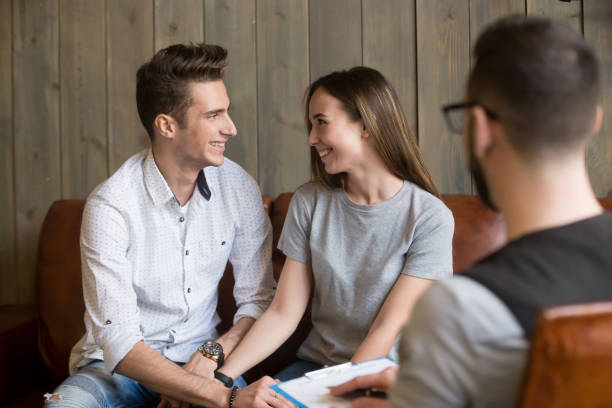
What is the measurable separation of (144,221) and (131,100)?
0.73 m

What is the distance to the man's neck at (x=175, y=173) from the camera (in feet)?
5.28

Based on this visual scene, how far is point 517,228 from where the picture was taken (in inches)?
25.5

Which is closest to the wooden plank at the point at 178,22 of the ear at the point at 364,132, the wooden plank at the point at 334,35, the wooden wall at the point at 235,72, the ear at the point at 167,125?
the wooden wall at the point at 235,72

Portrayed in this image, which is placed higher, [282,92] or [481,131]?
Result: [282,92]

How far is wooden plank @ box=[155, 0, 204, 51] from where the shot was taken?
79.0 inches

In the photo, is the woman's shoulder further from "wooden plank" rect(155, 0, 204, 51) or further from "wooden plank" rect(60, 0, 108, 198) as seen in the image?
"wooden plank" rect(60, 0, 108, 198)

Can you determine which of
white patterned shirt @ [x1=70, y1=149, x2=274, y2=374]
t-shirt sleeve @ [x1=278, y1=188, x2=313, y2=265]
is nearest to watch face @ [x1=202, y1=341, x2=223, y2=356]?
white patterned shirt @ [x1=70, y1=149, x2=274, y2=374]

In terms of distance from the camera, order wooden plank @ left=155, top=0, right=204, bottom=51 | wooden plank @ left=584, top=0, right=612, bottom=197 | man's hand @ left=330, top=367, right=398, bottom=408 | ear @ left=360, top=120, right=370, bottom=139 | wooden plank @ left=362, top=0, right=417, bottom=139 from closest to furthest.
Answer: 1. man's hand @ left=330, top=367, right=398, bottom=408
2. ear @ left=360, top=120, right=370, bottom=139
3. wooden plank @ left=584, top=0, right=612, bottom=197
4. wooden plank @ left=362, top=0, right=417, bottom=139
5. wooden plank @ left=155, top=0, right=204, bottom=51

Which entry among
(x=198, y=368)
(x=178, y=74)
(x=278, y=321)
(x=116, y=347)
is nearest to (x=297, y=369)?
(x=278, y=321)

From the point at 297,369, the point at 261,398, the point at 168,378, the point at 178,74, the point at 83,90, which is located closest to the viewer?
the point at 261,398

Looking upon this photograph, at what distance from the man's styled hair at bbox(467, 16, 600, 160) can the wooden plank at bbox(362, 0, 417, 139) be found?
1267 millimetres

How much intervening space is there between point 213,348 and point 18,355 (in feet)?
2.39

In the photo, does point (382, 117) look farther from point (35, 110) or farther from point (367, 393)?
point (35, 110)

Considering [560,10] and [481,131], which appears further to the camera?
[560,10]
